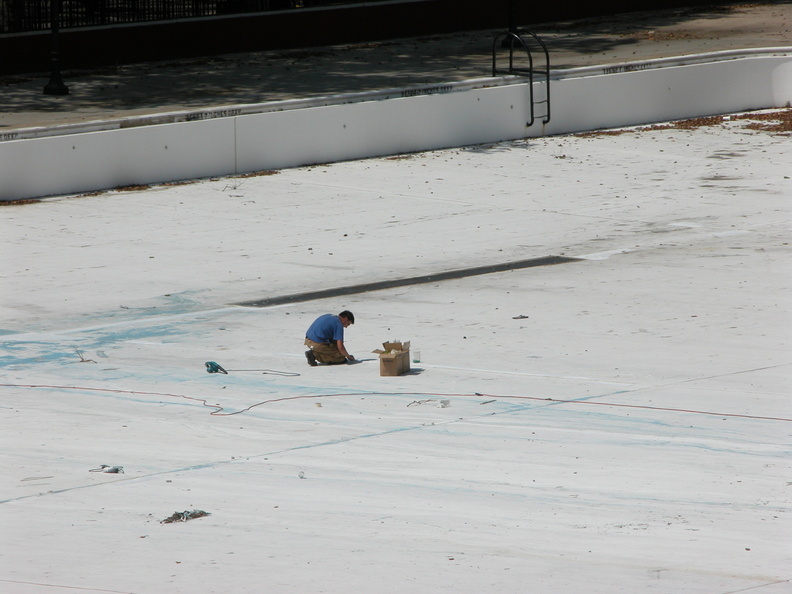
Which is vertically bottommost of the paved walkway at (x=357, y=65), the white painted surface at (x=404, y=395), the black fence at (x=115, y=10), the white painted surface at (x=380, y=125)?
the white painted surface at (x=404, y=395)

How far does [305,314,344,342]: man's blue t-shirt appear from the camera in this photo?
14312mm

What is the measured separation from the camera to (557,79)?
99.4 ft

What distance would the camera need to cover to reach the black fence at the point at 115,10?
→ 1198 inches

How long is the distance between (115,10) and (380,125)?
7923 mm

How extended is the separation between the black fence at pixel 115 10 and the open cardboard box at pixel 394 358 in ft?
61.2

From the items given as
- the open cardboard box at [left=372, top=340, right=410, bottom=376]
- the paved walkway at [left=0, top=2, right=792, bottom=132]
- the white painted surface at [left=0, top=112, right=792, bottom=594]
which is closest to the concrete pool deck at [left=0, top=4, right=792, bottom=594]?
the white painted surface at [left=0, top=112, right=792, bottom=594]

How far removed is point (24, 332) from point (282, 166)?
37.2 ft

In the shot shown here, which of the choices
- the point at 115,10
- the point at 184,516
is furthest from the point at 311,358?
the point at 115,10

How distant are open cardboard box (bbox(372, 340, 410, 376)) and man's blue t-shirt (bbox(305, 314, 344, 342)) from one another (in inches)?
25.0

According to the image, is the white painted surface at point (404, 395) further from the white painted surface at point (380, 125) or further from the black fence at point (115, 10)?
the black fence at point (115, 10)

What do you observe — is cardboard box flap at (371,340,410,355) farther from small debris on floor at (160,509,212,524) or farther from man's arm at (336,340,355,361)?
small debris on floor at (160,509,212,524)

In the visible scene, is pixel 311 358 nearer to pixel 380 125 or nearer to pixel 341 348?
pixel 341 348

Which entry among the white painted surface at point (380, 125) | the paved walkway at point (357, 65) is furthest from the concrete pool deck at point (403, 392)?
the paved walkway at point (357, 65)

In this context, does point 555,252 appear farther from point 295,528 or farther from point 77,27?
point 77,27
